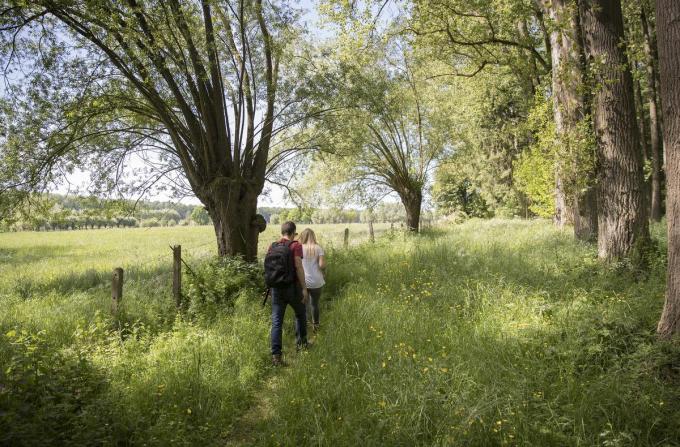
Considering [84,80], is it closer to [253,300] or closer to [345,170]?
[253,300]

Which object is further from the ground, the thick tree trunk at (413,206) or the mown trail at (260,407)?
the thick tree trunk at (413,206)

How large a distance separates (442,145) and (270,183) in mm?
12013

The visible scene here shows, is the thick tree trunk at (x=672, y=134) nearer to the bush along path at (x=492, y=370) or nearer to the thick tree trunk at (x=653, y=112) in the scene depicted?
the bush along path at (x=492, y=370)

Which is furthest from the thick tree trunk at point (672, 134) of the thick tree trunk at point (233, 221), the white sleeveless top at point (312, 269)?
the thick tree trunk at point (233, 221)

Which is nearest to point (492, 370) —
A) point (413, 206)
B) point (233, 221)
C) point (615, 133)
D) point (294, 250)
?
point (294, 250)

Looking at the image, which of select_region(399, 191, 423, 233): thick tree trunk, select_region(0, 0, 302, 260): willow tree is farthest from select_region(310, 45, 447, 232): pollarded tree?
select_region(0, 0, 302, 260): willow tree

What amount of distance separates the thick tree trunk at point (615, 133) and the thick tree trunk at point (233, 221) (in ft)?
27.9

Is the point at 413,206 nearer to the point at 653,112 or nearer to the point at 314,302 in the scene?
the point at 653,112

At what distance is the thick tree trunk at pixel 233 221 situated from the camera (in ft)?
→ 32.7

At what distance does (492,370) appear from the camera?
4.28 meters

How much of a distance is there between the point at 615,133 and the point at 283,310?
7117 mm

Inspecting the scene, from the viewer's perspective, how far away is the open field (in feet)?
10.9

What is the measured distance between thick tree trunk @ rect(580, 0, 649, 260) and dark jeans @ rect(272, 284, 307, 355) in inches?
245

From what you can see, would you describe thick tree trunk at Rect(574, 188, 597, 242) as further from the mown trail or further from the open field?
the mown trail
